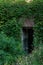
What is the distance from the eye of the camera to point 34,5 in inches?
328

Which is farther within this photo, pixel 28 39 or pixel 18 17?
pixel 28 39

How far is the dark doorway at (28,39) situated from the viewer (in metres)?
8.49

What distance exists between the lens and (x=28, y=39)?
866cm

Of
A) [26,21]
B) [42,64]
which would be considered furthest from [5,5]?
[42,64]

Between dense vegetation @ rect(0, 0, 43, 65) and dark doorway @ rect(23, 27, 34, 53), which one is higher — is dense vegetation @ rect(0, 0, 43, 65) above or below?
above

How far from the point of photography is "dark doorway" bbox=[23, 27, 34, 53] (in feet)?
27.9

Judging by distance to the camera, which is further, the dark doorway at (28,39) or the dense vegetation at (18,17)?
the dark doorway at (28,39)

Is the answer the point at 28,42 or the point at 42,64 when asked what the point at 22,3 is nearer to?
the point at 28,42

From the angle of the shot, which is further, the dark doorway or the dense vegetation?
the dark doorway

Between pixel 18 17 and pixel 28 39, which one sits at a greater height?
pixel 18 17

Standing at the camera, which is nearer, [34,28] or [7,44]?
[7,44]

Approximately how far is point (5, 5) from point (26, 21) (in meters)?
0.79

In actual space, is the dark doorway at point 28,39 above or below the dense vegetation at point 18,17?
below

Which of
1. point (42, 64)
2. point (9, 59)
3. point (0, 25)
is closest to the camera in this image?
point (42, 64)
